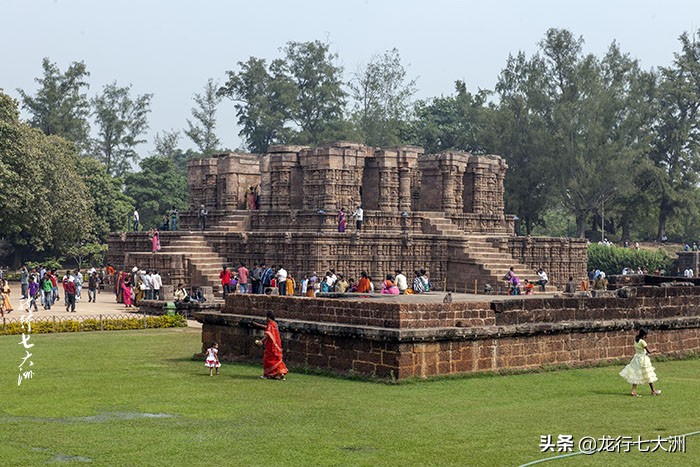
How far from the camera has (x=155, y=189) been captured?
68.7 metres

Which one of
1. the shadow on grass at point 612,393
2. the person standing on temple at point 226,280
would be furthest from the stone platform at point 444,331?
the person standing on temple at point 226,280

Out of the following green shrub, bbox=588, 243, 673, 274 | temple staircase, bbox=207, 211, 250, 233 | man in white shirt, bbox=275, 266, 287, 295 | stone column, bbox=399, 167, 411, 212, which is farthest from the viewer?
green shrub, bbox=588, 243, 673, 274

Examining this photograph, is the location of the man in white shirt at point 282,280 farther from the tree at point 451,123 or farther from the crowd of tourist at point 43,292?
the tree at point 451,123

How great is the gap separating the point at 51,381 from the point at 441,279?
948 inches

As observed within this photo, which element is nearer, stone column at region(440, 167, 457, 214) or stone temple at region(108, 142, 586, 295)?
stone temple at region(108, 142, 586, 295)

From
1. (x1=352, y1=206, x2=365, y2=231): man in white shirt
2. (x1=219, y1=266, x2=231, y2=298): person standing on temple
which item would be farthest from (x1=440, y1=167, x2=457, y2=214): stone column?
(x1=219, y1=266, x2=231, y2=298): person standing on temple

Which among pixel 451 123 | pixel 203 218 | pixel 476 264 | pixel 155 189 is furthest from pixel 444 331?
pixel 451 123

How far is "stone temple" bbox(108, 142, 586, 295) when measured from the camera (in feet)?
119

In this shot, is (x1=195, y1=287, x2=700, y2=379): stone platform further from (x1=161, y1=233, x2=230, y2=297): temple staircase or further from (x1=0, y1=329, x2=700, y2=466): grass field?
(x1=161, y1=233, x2=230, y2=297): temple staircase

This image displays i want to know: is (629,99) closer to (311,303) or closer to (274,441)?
(311,303)

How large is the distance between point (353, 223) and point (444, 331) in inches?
901

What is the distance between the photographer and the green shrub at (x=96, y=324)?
23234mm

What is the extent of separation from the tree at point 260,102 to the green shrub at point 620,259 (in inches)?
1196

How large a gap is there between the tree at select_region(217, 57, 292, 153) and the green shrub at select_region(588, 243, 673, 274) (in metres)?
30.4
